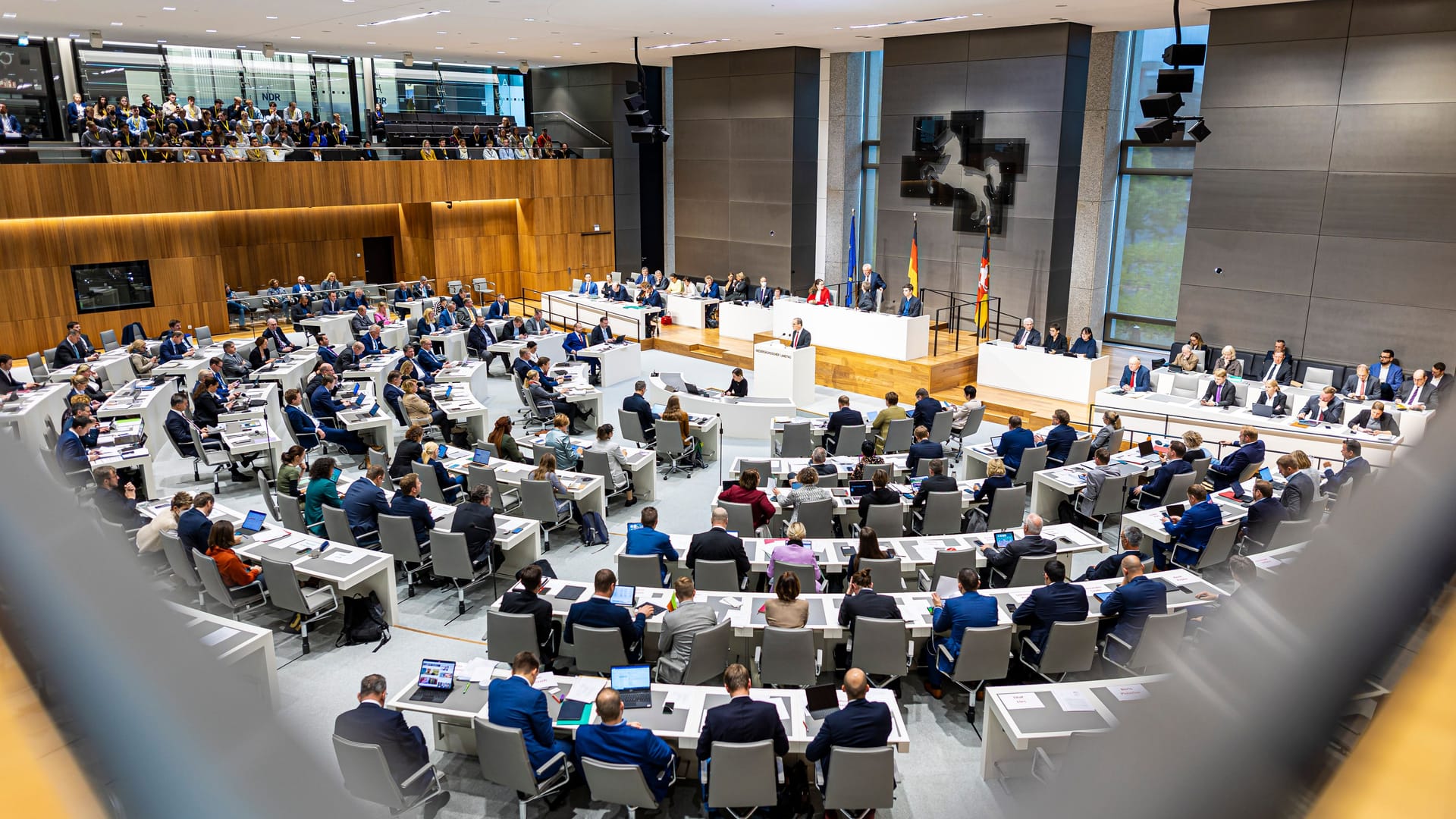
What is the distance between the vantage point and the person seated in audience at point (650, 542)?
7.35m

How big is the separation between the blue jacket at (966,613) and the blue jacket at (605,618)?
208 centimetres

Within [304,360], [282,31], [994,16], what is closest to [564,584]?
[304,360]

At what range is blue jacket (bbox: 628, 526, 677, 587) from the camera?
737cm

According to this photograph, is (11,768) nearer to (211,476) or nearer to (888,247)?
(211,476)

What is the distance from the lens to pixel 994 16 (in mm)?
15516

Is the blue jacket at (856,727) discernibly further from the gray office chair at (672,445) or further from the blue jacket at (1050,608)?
the gray office chair at (672,445)

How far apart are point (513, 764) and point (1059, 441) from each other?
7.23 meters

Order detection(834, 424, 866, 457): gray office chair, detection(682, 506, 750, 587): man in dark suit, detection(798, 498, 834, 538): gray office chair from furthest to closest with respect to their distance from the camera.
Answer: detection(834, 424, 866, 457): gray office chair
detection(798, 498, 834, 538): gray office chair
detection(682, 506, 750, 587): man in dark suit

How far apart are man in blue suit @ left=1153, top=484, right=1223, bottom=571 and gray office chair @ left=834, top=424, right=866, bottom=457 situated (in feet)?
12.7

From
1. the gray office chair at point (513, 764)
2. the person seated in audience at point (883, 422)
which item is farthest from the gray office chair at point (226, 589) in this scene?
the person seated in audience at point (883, 422)

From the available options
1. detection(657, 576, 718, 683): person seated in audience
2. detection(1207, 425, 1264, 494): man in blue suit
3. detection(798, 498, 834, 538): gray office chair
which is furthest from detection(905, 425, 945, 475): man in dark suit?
detection(657, 576, 718, 683): person seated in audience

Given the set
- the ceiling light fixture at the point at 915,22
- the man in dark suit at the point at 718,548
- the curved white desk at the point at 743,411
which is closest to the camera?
the man in dark suit at the point at 718,548

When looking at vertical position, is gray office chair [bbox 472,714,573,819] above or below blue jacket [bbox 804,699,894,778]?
below

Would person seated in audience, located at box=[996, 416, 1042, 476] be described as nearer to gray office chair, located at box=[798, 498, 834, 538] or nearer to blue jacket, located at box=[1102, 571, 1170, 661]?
gray office chair, located at box=[798, 498, 834, 538]
